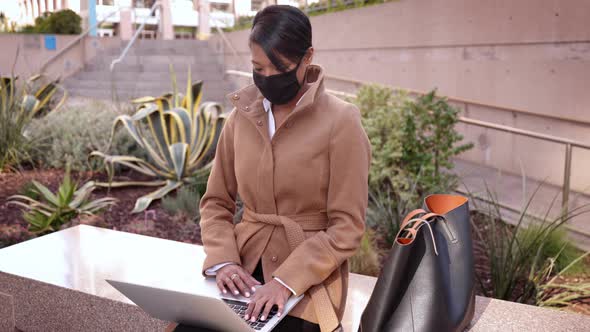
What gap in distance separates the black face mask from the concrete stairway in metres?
10.6

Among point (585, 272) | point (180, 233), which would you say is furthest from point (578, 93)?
point (180, 233)

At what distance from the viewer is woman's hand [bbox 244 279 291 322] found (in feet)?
5.22

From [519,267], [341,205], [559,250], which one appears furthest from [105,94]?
[341,205]

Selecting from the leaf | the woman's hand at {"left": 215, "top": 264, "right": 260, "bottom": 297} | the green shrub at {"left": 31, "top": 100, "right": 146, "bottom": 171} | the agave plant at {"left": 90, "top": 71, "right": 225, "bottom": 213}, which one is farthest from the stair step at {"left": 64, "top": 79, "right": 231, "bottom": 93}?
the woman's hand at {"left": 215, "top": 264, "right": 260, "bottom": 297}

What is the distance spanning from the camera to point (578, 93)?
5285 mm

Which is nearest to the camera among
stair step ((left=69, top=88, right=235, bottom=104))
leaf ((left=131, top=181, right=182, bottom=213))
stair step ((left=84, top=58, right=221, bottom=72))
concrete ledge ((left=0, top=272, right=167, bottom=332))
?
concrete ledge ((left=0, top=272, right=167, bottom=332))

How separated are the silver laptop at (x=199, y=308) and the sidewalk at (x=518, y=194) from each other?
86.0 inches

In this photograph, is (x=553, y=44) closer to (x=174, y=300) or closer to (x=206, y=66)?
(x=174, y=300)

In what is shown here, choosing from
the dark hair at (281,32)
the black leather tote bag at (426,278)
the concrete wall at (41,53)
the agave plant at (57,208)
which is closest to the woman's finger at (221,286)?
the black leather tote bag at (426,278)

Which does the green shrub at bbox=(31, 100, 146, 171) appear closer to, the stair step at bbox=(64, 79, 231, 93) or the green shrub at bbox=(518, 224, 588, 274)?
the green shrub at bbox=(518, 224, 588, 274)

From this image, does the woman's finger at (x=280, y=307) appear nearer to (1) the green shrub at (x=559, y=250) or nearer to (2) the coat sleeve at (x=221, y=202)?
(2) the coat sleeve at (x=221, y=202)

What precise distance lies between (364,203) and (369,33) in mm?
7443

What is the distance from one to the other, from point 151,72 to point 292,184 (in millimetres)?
12815

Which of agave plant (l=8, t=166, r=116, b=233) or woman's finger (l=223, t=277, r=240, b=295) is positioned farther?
agave plant (l=8, t=166, r=116, b=233)
